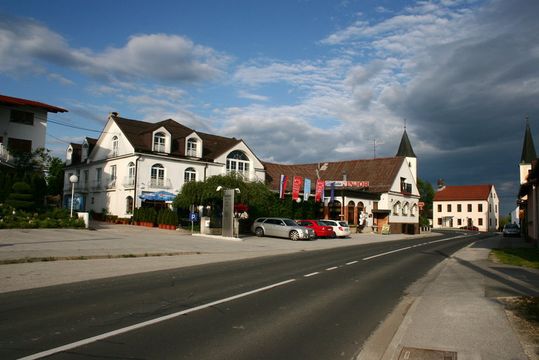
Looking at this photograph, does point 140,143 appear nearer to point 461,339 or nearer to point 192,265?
point 192,265

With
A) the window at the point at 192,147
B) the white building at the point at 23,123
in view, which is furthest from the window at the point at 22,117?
the window at the point at 192,147

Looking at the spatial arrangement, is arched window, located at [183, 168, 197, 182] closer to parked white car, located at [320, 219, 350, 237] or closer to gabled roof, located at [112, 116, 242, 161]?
gabled roof, located at [112, 116, 242, 161]

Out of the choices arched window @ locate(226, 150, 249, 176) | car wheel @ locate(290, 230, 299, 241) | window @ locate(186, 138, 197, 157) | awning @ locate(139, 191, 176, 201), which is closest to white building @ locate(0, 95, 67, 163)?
awning @ locate(139, 191, 176, 201)

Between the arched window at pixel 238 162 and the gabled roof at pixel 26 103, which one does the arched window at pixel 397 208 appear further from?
the gabled roof at pixel 26 103

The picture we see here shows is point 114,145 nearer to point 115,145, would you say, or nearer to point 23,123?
point 115,145

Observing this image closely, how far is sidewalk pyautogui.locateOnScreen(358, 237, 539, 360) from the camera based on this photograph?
19.3 feet

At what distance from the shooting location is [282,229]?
33594 mm

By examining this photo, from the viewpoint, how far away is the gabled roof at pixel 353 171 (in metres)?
59.1

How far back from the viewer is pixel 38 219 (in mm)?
26266

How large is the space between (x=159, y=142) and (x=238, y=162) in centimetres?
942

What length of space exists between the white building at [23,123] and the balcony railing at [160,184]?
9.75 m

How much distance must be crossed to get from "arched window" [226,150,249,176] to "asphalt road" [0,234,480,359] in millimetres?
36299

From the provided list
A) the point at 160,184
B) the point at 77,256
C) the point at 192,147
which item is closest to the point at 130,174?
the point at 160,184

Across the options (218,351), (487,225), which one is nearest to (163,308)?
(218,351)
